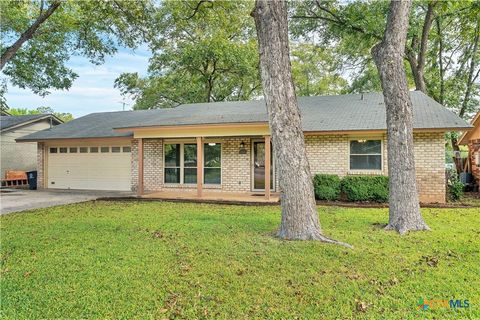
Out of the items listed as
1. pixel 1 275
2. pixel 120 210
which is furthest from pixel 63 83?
pixel 1 275

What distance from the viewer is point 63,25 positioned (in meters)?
14.7

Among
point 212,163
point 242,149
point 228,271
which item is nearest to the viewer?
point 228,271

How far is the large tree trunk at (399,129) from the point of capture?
21.2ft

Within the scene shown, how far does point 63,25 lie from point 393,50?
1458cm

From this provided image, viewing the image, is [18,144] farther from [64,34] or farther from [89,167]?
[64,34]

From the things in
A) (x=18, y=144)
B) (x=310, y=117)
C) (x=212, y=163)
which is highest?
(x=310, y=117)

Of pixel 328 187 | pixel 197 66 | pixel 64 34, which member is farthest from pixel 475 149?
pixel 64 34

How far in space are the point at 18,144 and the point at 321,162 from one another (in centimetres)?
1802

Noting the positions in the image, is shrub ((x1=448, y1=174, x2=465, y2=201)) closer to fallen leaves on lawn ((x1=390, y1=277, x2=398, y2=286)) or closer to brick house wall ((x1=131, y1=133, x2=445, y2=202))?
brick house wall ((x1=131, y1=133, x2=445, y2=202))

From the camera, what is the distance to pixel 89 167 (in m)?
15.6

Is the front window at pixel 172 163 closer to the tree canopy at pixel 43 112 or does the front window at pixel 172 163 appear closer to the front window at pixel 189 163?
the front window at pixel 189 163

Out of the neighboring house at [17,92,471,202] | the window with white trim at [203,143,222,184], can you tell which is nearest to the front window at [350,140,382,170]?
the neighboring house at [17,92,471,202]

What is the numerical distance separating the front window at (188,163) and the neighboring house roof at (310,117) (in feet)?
4.35

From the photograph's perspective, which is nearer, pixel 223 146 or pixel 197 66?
pixel 223 146
